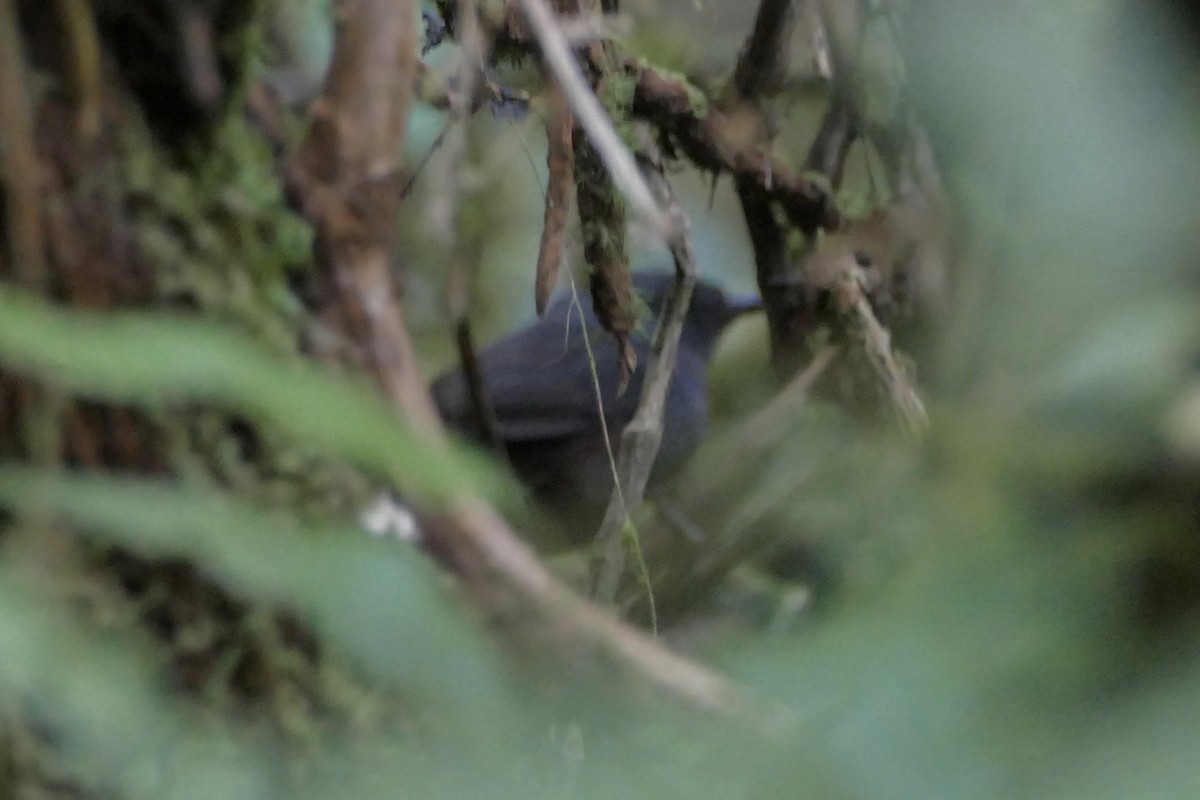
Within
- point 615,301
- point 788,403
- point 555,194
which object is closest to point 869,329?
point 788,403

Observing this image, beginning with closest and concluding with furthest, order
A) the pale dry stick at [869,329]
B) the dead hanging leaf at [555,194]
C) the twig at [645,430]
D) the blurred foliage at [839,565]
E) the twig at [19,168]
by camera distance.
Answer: the blurred foliage at [839,565] < the twig at [19,168] < the dead hanging leaf at [555,194] < the twig at [645,430] < the pale dry stick at [869,329]

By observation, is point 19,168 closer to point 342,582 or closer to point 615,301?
point 342,582

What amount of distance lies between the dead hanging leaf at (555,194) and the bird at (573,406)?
2.12ft

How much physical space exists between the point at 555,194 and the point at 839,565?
42cm

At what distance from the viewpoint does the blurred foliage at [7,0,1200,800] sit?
299 mm

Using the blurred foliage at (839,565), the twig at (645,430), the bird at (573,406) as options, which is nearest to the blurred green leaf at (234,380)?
the blurred foliage at (839,565)

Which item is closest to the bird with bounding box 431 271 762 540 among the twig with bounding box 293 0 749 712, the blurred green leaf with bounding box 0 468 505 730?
the twig with bounding box 293 0 749 712

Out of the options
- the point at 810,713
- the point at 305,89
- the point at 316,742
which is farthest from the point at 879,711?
the point at 305,89

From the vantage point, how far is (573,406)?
174 cm

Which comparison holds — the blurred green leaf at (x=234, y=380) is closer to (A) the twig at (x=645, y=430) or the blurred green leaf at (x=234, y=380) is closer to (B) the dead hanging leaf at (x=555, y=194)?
(B) the dead hanging leaf at (x=555, y=194)

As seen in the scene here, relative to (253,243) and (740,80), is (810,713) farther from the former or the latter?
(740,80)

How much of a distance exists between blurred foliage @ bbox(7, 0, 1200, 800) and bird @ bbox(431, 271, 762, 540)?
0.94 m

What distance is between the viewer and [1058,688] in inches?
11.3

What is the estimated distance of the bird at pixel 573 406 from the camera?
160cm
